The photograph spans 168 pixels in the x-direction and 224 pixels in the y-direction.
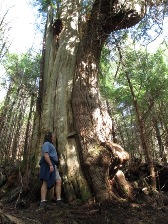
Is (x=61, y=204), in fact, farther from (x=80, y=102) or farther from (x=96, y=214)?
(x=80, y=102)

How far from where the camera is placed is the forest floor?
394 centimetres

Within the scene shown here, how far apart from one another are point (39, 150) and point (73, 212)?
2.14 meters

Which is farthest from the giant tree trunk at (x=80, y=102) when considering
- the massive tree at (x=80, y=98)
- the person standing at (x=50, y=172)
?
the person standing at (x=50, y=172)

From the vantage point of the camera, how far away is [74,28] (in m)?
7.40

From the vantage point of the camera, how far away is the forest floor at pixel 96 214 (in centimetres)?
394

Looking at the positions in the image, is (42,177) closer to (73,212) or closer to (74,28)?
(73,212)

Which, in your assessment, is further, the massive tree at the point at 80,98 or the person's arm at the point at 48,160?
the massive tree at the point at 80,98

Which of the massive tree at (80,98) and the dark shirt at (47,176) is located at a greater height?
the massive tree at (80,98)

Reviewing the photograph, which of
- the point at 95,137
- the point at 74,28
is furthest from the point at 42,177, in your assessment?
the point at 74,28

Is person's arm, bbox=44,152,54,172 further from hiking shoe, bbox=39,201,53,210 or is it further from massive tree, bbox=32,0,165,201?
hiking shoe, bbox=39,201,53,210

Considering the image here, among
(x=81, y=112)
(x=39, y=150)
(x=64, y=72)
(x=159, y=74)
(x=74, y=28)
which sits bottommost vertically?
(x=39, y=150)

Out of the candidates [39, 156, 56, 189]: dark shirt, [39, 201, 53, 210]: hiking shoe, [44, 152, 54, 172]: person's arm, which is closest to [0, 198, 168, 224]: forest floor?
[39, 201, 53, 210]: hiking shoe

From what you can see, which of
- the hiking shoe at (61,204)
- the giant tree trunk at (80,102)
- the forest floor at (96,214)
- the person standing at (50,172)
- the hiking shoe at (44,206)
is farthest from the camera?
the giant tree trunk at (80,102)

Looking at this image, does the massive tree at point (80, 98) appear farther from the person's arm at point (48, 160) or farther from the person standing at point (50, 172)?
the person's arm at point (48, 160)
